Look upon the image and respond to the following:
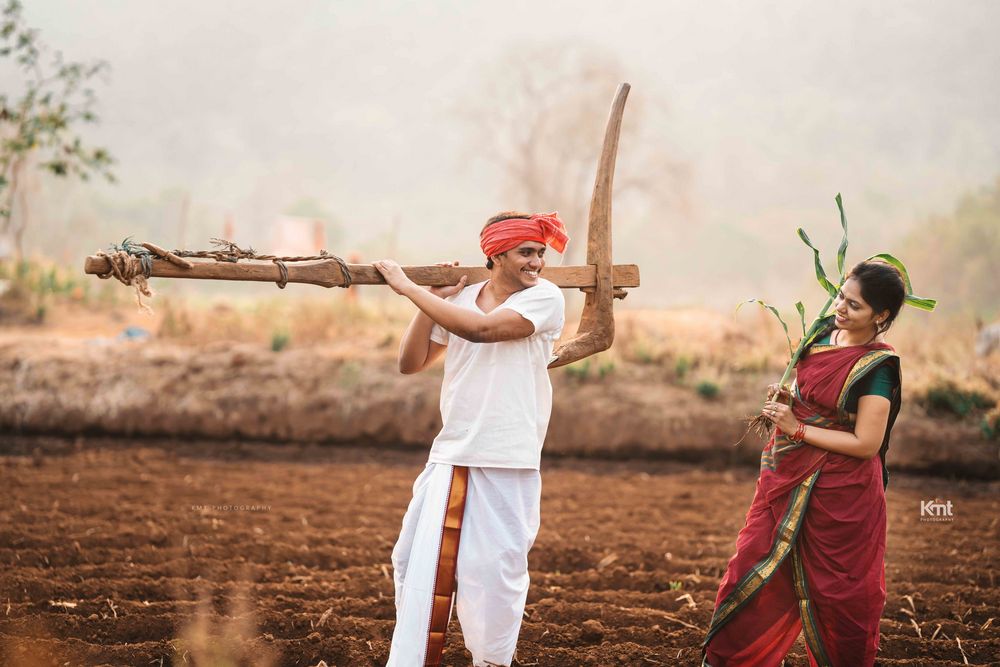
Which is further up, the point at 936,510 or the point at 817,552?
the point at 817,552

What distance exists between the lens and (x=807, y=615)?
2.92 metres

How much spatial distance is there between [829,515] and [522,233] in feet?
4.55

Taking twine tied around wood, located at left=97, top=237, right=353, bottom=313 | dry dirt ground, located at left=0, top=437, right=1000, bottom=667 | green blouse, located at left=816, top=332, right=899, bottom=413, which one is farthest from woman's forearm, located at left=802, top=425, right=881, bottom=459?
twine tied around wood, located at left=97, top=237, right=353, bottom=313

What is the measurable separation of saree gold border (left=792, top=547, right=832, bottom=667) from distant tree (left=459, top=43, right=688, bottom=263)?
47.2 feet

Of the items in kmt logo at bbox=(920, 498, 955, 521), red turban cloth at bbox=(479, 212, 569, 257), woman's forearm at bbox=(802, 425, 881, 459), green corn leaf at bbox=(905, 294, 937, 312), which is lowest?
kmt logo at bbox=(920, 498, 955, 521)

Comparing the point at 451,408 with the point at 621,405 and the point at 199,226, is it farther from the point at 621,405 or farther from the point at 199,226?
the point at 199,226

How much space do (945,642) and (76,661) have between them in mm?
3367

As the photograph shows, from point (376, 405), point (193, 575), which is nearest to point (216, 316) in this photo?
point (376, 405)

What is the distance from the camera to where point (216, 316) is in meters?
12.1

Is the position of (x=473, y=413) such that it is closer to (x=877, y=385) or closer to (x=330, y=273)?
(x=330, y=273)

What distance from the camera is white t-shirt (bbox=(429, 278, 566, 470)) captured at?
8.97 ft

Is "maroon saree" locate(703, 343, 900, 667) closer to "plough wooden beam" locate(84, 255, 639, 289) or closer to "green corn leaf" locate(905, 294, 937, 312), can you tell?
"green corn leaf" locate(905, 294, 937, 312)

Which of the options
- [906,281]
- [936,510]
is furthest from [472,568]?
[936,510]

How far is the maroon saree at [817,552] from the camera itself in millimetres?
2871
